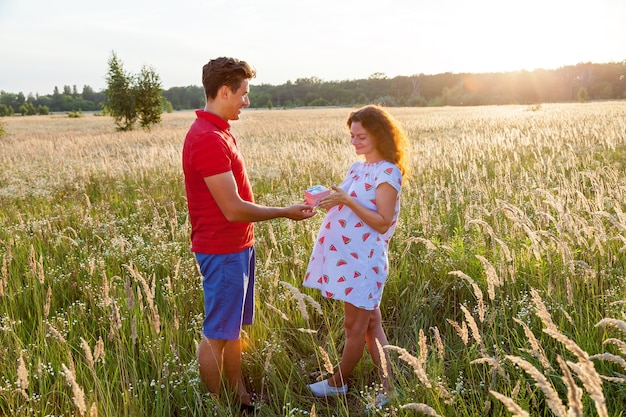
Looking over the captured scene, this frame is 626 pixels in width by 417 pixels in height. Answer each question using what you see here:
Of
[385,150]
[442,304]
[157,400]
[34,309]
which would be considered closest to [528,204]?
[442,304]

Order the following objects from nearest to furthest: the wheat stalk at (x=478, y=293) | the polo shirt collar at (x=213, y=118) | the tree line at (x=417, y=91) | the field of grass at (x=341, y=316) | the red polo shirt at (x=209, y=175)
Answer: the wheat stalk at (x=478, y=293) → the field of grass at (x=341, y=316) → the red polo shirt at (x=209, y=175) → the polo shirt collar at (x=213, y=118) → the tree line at (x=417, y=91)

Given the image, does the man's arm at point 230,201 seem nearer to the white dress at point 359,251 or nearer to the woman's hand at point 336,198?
the woman's hand at point 336,198

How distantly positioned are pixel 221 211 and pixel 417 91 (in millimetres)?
124938

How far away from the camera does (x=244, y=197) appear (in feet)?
10.2

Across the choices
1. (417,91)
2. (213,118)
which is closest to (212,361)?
(213,118)

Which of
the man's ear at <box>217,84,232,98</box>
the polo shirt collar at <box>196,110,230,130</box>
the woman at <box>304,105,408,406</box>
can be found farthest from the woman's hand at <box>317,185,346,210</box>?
the man's ear at <box>217,84,232,98</box>

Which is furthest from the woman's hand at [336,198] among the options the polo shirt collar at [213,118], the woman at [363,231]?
the polo shirt collar at [213,118]

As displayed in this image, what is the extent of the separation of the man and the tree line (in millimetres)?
87925

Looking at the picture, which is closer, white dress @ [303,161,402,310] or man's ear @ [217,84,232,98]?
man's ear @ [217,84,232,98]

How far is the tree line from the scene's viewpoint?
3602 inches

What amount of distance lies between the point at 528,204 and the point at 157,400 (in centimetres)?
442

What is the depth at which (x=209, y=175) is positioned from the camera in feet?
9.14

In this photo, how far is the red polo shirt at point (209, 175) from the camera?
278 centimetres

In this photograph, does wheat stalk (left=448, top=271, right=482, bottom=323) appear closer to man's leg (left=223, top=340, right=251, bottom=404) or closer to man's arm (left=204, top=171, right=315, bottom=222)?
man's arm (left=204, top=171, right=315, bottom=222)
